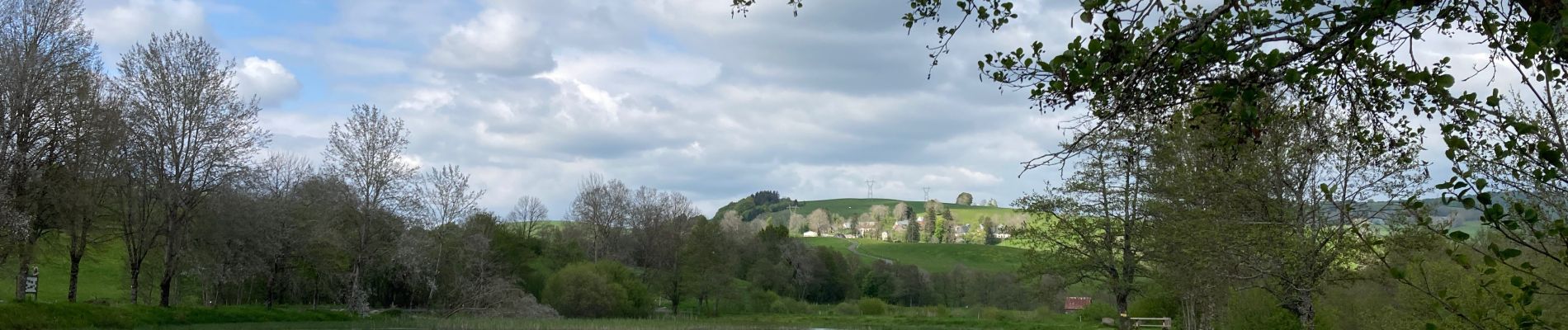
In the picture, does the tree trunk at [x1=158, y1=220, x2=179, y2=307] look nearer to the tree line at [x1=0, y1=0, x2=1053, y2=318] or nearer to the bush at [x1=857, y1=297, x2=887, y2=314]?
the tree line at [x1=0, y1=0, x2=1053, y2=318]

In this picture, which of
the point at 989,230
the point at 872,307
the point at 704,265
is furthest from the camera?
the point at 989,230

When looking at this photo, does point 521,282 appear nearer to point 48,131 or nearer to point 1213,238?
point 48,131

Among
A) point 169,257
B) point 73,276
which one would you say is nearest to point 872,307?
point 169,257

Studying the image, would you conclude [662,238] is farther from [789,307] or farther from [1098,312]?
[1098,312]

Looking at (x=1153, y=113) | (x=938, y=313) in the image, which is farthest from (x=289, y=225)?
(x=1153, y=113)

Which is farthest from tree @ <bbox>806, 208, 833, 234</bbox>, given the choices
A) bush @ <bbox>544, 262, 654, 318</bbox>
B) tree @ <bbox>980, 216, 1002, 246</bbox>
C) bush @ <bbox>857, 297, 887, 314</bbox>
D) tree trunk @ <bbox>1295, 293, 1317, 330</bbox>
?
tree trunk @ <bbox>1295, 293, 1317, 330</bbox>

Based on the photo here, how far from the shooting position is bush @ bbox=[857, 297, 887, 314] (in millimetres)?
64875

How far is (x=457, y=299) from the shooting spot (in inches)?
1987

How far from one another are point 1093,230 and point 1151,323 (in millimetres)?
7416

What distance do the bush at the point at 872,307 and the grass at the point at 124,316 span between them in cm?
3672

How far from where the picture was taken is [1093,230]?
32.2m

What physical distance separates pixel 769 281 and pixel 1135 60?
263 ft

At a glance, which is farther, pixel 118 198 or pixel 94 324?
pixel 118 198

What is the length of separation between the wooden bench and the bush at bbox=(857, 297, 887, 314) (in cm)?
2867
